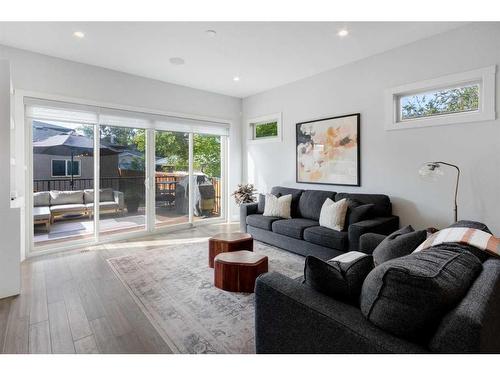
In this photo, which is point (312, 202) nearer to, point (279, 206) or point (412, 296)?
point (279, 206)

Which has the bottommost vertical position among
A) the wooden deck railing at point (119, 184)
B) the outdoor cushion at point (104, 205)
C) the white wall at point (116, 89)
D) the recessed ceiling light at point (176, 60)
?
the outdoor cushion at point (104, 205)

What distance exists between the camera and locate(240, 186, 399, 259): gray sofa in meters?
3.34

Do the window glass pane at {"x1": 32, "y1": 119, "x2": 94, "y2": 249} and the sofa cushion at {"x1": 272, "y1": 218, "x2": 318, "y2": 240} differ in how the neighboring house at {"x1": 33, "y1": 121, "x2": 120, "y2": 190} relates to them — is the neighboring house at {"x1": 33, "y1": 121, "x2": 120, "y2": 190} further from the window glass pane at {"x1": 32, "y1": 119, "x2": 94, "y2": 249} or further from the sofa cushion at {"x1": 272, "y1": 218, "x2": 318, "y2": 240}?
the sofa cushion at {"x1": 272, "y1": 218, "x2": 318, "y2": 240}

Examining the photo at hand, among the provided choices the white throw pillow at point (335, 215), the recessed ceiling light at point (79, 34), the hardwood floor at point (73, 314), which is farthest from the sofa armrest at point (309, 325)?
the recessed ceiling light at point (79, 34)

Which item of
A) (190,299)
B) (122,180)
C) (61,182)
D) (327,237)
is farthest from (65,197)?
(327,237)

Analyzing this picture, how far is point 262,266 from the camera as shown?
9.16 feet

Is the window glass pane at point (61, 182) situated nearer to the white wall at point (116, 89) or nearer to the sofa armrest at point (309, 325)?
the white wall at point (116, 89)

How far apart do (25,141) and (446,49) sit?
5.55 m

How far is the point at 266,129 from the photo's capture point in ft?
19.2

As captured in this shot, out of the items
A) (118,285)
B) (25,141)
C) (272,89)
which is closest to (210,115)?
(272,89)

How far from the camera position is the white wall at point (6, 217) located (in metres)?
2.63

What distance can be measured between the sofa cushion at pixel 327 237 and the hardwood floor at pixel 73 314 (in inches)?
87.0

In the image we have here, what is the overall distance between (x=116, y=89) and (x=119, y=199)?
1.86 meters
